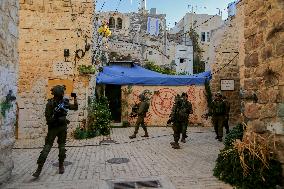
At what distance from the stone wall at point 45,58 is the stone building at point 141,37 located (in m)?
20.3

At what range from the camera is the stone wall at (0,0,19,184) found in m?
5.18

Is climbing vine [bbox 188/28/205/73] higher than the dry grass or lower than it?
higher

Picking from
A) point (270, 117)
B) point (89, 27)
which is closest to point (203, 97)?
point (89, 27)

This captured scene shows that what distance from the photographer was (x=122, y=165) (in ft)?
23.1

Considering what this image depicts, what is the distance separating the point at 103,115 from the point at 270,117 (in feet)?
27.3

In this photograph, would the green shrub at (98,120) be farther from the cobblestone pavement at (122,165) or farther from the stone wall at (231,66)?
the stone wall at (231,66)

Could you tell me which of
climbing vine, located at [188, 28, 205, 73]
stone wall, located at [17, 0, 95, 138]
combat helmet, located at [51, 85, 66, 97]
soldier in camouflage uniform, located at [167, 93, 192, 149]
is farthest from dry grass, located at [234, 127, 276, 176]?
climbing vine, located at [188, 28, 205, 73]

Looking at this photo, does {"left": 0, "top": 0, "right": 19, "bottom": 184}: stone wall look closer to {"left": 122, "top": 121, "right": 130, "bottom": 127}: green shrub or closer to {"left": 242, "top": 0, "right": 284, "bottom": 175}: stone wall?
{"left": 242, "top": 0, "right": 284, "bottom": 175}: stone wall

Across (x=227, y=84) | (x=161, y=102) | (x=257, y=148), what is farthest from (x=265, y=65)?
(x=227, y=84)

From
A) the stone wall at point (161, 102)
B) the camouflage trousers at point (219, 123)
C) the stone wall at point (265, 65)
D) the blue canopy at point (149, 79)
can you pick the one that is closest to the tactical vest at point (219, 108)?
the camouflage trousers at point (219, 123)

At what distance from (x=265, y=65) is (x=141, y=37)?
112ft

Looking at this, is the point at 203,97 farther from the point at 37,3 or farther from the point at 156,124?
the point at 37,3

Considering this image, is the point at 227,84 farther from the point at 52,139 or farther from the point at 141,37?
the point at 141,37

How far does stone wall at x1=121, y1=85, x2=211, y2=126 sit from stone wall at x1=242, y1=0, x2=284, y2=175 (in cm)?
1020
